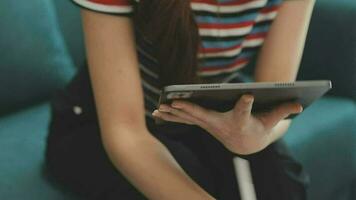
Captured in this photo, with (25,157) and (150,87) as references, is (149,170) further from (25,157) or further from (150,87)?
(25,157)

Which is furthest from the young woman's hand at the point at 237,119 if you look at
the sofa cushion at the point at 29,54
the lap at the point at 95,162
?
the sofa cushion at the point at 29,54

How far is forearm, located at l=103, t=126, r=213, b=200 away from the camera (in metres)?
0.78

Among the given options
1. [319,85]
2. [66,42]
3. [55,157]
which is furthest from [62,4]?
[319,85]

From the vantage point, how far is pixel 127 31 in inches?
30.4

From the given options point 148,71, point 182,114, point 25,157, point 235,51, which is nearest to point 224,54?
point 235,51

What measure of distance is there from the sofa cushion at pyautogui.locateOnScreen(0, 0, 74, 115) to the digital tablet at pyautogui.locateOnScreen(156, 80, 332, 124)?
584mm

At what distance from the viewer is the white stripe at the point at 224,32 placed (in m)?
0.83

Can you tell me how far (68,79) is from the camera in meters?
1.25

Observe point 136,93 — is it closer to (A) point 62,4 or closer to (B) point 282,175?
(B) point 282,175

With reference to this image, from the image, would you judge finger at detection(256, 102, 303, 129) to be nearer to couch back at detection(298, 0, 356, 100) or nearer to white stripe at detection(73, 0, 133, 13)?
white stripe at detection(73, 0, 133, 13)

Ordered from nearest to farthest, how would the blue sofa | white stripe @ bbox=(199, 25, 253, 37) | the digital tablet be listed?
the digital tablet
white stripe @ bbox=(199, 25, 253, 37)
the blue sofa

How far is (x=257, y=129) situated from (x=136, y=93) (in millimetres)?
177

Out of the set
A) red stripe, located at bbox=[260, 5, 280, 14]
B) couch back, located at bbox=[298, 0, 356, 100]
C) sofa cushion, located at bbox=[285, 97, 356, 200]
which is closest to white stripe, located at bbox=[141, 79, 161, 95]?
red stripe, located at bbox=[260, 5, 280, 14]

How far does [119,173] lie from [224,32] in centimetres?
27
